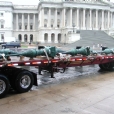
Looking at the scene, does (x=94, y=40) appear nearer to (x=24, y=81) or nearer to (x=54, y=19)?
(x=54, y=19)

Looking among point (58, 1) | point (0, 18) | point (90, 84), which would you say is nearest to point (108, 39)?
point (58, 1)

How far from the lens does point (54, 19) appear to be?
288 feet

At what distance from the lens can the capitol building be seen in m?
84.6

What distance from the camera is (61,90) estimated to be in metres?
9.75

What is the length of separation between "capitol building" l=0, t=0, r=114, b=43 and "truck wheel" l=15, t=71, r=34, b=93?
228ft

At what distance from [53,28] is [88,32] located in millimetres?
16209

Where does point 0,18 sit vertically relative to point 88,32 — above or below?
above

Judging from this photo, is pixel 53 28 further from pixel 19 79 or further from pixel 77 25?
pixel 19 79

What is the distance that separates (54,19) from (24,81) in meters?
80.2

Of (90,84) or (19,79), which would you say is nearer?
(19,79)

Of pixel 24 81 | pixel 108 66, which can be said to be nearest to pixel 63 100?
pixel 24 81

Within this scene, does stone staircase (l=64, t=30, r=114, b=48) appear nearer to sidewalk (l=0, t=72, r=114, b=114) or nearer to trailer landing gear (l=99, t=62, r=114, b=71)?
trailer landing gear (l=99, t=62, r=114, b=71)

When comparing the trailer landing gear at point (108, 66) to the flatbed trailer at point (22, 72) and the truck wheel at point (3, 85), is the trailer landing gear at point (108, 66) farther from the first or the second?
the truck wheel at point (3, 85)

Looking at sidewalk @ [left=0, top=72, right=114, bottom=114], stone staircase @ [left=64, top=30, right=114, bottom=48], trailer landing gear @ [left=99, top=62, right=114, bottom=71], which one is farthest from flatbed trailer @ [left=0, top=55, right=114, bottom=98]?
stone staircase @ [left=64, top=30, right=114, bottom=48]
